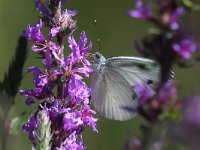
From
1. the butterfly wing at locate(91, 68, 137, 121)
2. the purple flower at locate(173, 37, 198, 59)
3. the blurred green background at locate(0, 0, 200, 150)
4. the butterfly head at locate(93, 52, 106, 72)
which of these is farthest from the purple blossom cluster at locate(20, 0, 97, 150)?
the blurred green background at locate(0, 0, 200, 150)

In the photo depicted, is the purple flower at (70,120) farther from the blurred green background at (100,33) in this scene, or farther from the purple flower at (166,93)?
the blurred green background at (100,33)

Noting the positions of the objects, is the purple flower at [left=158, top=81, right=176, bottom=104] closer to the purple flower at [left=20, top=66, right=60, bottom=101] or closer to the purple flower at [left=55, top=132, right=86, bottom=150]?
the purple flower at [left=55, top=132, right=86, bottom=150]

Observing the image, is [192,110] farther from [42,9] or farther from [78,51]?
[42,9]

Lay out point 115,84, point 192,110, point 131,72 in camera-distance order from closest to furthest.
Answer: point 192,110
point 131,72
point 115,84

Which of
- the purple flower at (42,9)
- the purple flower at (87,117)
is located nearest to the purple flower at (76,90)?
the purple flower at (87,117)

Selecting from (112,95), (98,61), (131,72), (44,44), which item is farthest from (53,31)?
(112,95)

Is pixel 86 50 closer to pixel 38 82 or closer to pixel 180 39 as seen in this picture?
pixel 38 82
